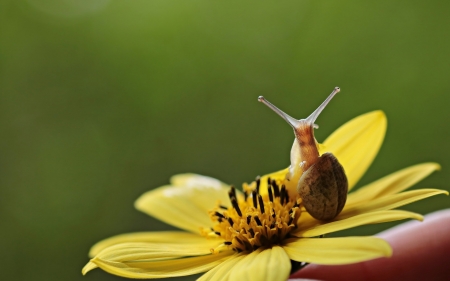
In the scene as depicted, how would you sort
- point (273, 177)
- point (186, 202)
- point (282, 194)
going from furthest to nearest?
1. point (186, 202)
2. point (273, 177)
3. point (282, 194)

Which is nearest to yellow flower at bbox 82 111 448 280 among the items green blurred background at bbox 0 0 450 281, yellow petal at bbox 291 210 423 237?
yellow petal at bbox 291 210 423 237

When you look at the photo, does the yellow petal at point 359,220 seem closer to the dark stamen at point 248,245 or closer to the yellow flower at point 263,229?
the yellow flower at point 263,229

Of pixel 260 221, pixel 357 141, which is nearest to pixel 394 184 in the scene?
pixel 357 141

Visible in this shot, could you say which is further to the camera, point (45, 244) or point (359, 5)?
point (359, 5)

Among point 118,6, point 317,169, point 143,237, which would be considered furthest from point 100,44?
point 317,169

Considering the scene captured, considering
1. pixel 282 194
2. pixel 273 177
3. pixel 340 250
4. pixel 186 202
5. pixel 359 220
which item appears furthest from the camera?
pixel 186 202

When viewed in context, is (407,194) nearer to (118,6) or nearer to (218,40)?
(218,40)

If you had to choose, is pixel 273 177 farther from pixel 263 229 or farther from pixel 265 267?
pixel 265 267
